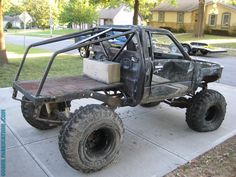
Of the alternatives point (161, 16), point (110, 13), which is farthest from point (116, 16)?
point (161, 16)

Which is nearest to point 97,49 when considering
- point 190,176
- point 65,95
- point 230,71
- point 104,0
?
point 65,95

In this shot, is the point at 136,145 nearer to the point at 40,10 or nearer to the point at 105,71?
the point at 105,71

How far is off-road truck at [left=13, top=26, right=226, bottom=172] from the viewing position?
3729mm

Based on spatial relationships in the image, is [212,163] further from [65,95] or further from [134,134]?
[65,95]

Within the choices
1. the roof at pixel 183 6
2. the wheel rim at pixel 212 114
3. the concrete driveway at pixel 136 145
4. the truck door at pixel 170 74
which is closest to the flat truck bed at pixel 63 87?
the truck door at pixel 170 74

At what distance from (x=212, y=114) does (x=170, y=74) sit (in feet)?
4.73

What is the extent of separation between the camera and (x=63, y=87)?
4336 mm

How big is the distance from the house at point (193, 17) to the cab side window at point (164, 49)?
28.7 metres

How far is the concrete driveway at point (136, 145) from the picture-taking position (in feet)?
13.0

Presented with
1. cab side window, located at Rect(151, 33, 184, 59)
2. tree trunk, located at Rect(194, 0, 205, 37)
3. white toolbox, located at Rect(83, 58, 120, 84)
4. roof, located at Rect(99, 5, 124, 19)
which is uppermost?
roof, located at Rect(99, 5, 124, 19)

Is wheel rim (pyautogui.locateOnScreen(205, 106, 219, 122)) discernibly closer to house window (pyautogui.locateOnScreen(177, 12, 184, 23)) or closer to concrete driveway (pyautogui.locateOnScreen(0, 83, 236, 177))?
concrete driveway (pyautogui.locateOnScreen(0, 83, 236, 177))

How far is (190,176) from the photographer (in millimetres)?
3863

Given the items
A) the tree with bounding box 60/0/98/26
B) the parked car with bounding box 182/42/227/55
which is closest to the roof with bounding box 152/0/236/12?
the tree with bounding box 60/0/98/26

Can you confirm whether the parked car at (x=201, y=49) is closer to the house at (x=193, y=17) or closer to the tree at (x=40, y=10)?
the house at (x=193, y=17)
